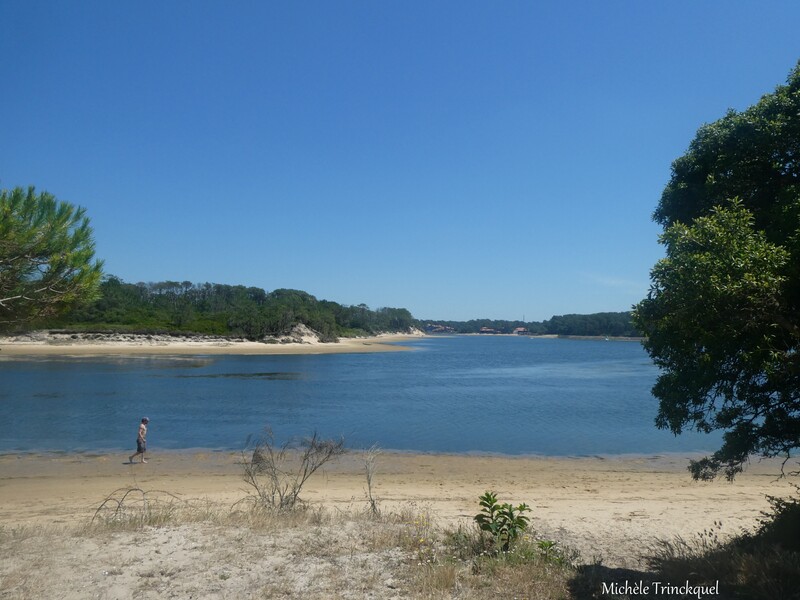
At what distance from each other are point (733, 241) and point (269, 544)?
21.5ft

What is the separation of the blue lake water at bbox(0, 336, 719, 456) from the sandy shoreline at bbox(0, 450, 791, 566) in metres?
2.26

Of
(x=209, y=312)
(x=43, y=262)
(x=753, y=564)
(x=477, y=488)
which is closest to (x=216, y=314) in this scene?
(x=209, y=312)

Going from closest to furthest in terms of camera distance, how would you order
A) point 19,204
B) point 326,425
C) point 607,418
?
1. point 19,204
2. point 326,425
3. point 607,418

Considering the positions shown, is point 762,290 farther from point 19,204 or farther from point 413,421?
point 413,421

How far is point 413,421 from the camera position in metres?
29.6

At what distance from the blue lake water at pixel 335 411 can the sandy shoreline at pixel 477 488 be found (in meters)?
2.26

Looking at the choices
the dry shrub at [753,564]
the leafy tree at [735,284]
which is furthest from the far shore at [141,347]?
the dry shrub at [753,564]

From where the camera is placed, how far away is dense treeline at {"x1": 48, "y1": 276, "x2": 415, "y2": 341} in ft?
333

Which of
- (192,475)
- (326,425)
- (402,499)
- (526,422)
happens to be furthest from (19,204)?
(526,422)

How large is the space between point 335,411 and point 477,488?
59.3 ft

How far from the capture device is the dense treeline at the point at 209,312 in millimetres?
101519

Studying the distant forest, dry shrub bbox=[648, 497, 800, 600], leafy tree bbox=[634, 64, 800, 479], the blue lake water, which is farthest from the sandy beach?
the distant forest

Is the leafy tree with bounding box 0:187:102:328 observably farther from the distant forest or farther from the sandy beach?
the distant forest

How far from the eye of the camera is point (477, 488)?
632 inches
